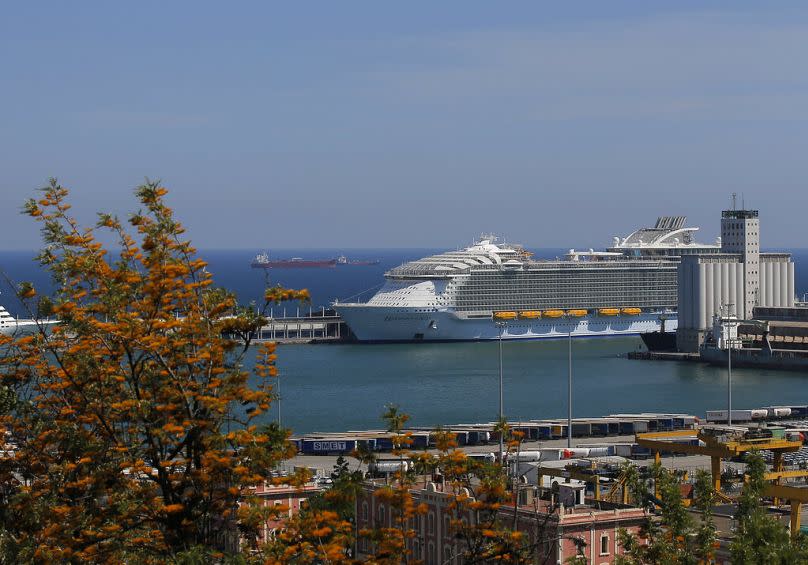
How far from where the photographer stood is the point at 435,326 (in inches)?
3661

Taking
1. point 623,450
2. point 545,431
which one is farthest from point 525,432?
point 623,450

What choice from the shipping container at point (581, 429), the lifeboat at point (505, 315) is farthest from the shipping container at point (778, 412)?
the lifeboat at point (505, 315)

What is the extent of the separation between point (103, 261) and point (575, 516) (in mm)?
13818

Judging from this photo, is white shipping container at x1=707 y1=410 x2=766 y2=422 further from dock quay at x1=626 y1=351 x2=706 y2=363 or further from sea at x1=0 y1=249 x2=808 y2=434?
dock quay at x1=626 y1=351 x2=706 y2=363

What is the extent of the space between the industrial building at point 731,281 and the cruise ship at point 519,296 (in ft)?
23.3

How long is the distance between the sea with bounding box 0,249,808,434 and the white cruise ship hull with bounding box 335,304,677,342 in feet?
5.62

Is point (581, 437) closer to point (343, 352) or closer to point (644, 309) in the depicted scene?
point (343, 352)

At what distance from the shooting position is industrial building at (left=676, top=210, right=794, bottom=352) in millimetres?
87438

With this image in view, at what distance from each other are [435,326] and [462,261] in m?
7.19

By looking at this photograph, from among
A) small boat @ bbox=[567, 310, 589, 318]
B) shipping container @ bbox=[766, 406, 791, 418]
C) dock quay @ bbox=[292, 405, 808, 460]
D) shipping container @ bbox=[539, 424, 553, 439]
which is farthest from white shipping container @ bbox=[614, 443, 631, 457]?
small boat @ bbox=[567, 310, 589, 318]

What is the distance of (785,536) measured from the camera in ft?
57.1

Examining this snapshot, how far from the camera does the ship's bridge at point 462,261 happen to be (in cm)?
9600

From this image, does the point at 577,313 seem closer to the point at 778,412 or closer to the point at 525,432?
the point at 778,412

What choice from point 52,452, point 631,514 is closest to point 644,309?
point 631,514
